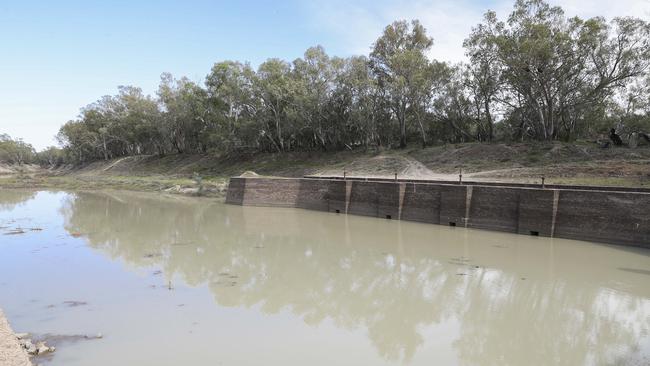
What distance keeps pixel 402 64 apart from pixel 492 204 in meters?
16.8

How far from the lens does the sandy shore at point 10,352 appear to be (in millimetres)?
5136

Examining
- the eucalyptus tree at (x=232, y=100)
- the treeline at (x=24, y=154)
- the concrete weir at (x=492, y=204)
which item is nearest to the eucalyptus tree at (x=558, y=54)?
the concrete weir at (x=492, y=204)

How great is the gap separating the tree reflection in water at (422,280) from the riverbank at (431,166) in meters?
7.61

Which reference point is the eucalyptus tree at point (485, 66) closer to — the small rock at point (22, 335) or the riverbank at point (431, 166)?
the riverbank at point (431, 166)

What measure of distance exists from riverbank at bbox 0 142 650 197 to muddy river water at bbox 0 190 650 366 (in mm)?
7652

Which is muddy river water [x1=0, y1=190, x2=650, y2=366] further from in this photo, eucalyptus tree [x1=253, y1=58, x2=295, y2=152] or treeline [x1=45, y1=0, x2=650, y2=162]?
eucalyptus tree [x1=253, y1=58, x2=295, y2=152]

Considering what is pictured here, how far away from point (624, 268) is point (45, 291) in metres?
14.1

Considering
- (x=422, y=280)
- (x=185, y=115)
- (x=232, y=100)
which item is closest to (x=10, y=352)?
(x=422, y=280)

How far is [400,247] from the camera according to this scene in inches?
579

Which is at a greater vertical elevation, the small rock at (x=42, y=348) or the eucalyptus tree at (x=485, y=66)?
the eucalyptus tree at (x=485, y=66)

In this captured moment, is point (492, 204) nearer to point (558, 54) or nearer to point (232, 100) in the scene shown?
point (558, 54)

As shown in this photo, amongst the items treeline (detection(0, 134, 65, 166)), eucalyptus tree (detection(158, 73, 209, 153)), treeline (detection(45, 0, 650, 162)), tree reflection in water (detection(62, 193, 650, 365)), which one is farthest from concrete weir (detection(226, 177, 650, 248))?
treeline (detection(0, 134, 65, 166))

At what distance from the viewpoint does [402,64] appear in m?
31.6

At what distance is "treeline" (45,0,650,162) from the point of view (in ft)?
84.4
